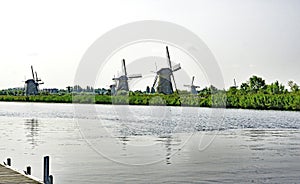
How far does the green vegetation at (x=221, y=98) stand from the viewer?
2758 inches

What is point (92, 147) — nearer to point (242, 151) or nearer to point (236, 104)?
point (242, 151)

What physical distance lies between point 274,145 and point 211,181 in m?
10.3

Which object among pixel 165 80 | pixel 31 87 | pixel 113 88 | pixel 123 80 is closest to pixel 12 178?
pixel 165 80

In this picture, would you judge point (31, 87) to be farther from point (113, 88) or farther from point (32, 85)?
point (113, 88)

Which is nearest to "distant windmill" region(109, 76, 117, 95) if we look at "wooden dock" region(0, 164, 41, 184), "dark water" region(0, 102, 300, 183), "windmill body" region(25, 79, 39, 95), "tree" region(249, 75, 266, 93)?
"windmill body" region(25, 79, 39, 95)

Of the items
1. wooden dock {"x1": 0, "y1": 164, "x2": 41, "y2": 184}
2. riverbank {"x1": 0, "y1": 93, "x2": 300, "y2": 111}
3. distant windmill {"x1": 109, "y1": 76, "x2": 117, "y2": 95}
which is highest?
distant windmill {"x1": 109, "y1": 76, "x2": 117, "y2": 95}

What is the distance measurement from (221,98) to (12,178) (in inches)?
2806

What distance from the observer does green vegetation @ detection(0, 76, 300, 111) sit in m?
70.1

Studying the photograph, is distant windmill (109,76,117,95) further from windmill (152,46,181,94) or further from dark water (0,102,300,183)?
dark water (0,102,300,183)

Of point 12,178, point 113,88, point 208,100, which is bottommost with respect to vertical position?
point 12,178

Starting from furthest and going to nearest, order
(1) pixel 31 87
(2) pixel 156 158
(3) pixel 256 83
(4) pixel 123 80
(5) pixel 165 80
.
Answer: (1) pixel 31 87 → (3) pixel 256 83 → (4) pixel 123 80 → (5) pixel 165 80 → (2) pixel 156 158

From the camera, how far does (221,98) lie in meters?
81.1

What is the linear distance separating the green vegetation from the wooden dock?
191ft

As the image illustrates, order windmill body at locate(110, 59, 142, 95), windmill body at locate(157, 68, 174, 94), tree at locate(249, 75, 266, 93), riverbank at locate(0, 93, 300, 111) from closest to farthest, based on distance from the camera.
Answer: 1. riverbank at locate(0, 93, 300, 111)
2. windmill body at locate(157, 68, 174, 94)
3. windmill body at locate(110, 59, 142, 95)
4. tree at locate(249, 75, 266, 93)
